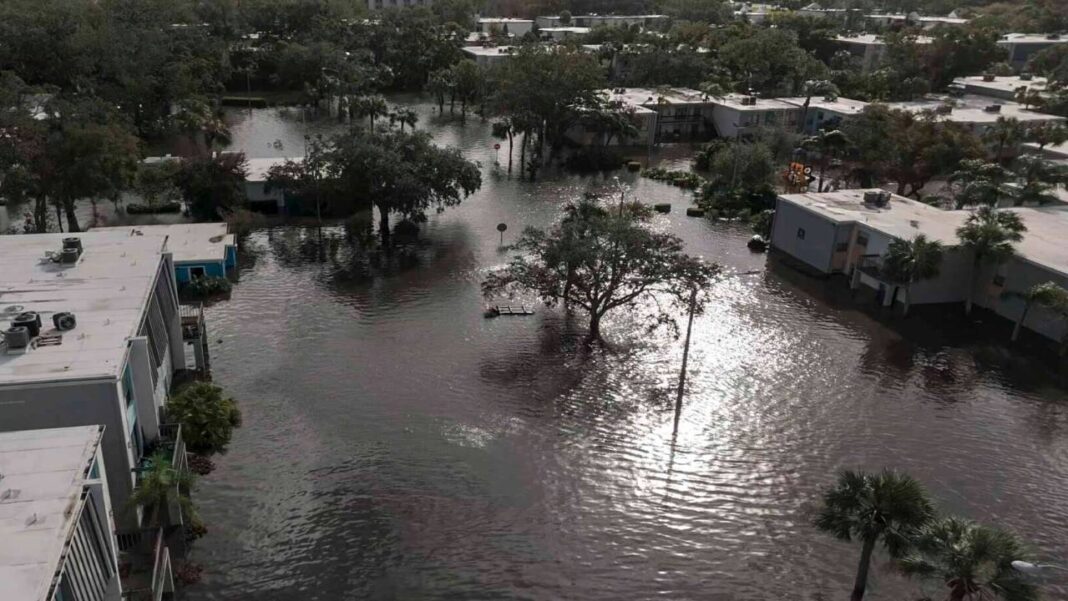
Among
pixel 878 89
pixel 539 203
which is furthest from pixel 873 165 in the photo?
pixel 878 89

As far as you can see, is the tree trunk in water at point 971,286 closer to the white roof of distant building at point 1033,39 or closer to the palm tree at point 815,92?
the palm tree at point 815,92

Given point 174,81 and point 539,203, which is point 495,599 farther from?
point 174,81

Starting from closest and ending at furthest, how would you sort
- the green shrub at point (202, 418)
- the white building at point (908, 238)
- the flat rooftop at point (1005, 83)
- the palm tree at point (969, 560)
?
the palm tree at point (969, 560) → the green shrub at point (202, 418) → the white building at point (908, 238) → the flat rooftop at point (1005, 83)

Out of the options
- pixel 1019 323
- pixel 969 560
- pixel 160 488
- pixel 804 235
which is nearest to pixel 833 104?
pixel 804 235

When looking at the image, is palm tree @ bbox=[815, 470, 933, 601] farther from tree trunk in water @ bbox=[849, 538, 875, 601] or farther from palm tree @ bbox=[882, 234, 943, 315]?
palm tree @ bbox=[882, 234, 943, 315]

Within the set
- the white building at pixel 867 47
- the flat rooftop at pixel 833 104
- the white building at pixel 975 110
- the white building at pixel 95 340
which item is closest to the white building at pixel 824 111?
the flat rooftop at pixel 833 104
